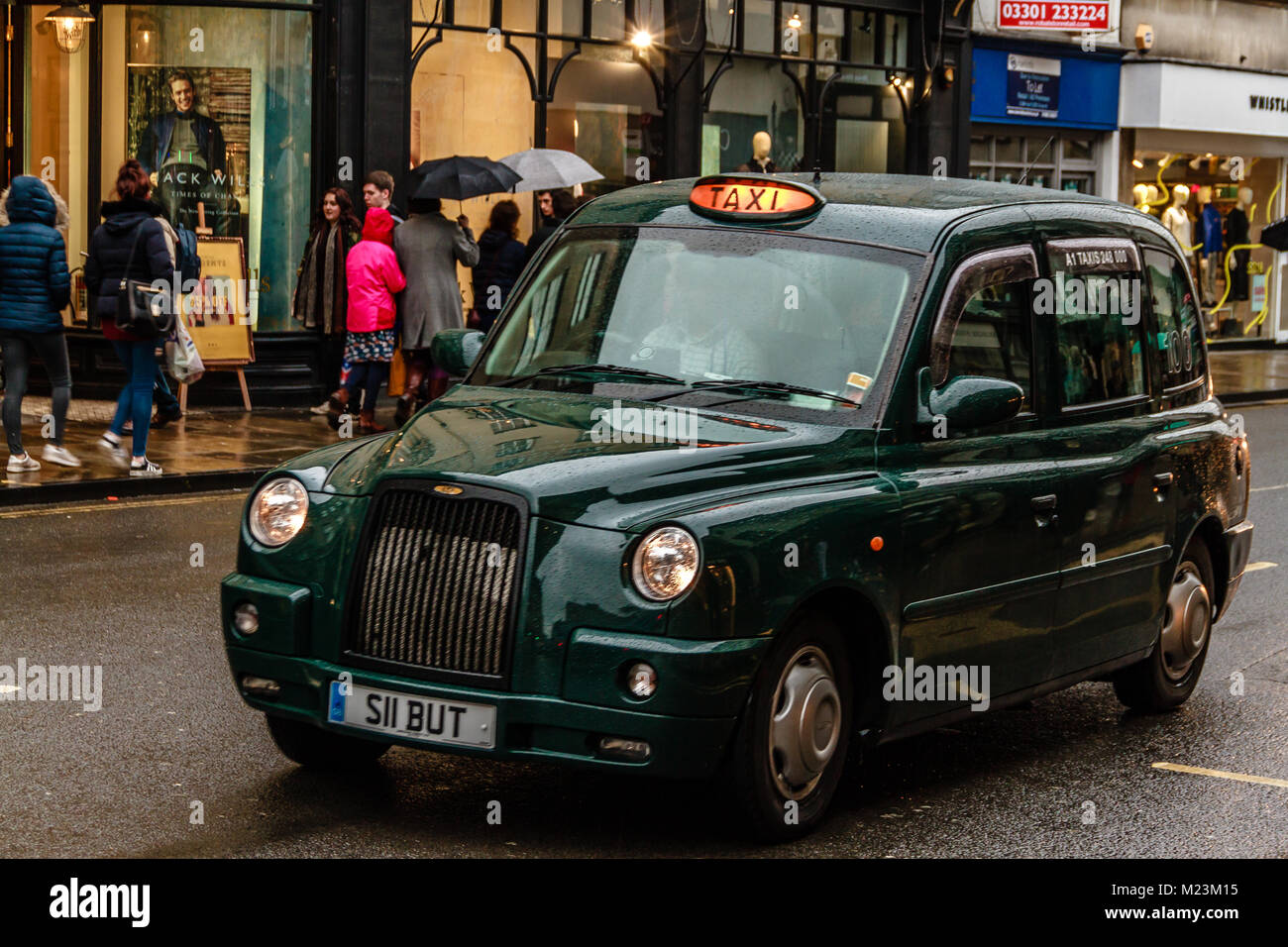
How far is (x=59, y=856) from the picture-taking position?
520cm

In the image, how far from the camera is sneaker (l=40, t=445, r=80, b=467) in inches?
527

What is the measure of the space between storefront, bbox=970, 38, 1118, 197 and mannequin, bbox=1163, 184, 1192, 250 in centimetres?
147

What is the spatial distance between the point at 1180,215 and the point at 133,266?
20.1 meters

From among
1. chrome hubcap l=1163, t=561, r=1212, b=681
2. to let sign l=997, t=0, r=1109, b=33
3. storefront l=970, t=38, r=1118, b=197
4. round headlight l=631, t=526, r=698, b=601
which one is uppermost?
to let sign l=997, t=0, r=1109, b=33

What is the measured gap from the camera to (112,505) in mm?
12336

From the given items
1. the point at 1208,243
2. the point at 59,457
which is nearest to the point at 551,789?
the point at 59,457

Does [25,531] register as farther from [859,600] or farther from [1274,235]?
[1274,235]

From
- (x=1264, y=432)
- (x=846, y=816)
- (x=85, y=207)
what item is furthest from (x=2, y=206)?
(x=1264, y=432)

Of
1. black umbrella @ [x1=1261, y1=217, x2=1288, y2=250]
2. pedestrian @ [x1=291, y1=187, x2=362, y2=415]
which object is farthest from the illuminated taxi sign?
black umbrella @ [x1=1261, y1=217, x2=1288, y2=250]

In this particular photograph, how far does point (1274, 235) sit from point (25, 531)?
55.1ft

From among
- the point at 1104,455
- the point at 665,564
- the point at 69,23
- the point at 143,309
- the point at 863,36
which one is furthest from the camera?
the point at 863,36

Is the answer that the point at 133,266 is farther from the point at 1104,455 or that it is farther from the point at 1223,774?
the point at 1223,774

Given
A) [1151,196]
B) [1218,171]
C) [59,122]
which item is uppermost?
[1218,171]

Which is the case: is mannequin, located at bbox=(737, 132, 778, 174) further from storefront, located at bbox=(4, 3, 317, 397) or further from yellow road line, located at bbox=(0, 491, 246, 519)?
yellow road line, located at bbox=(0, 491, 246, 519)
